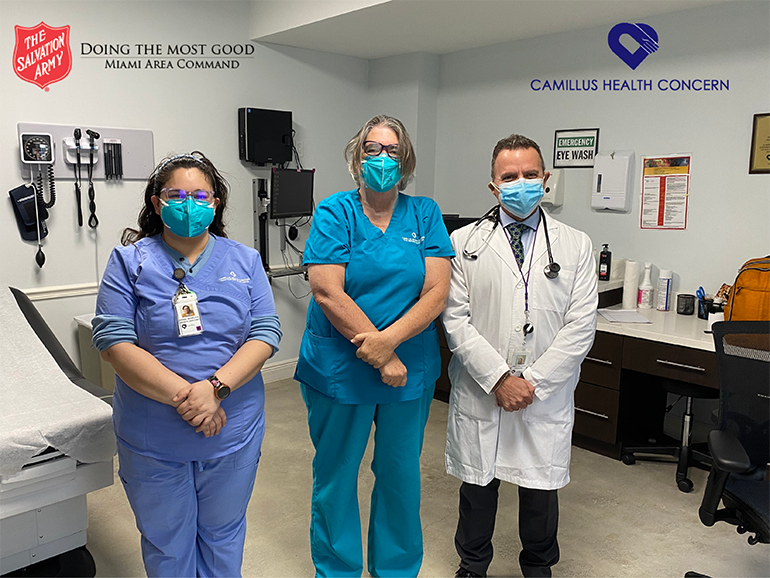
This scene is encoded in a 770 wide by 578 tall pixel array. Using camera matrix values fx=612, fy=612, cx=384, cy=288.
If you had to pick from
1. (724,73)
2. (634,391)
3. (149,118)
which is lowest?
(634,391)

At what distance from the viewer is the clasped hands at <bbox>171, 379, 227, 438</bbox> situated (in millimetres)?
1473

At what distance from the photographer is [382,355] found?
176 cm

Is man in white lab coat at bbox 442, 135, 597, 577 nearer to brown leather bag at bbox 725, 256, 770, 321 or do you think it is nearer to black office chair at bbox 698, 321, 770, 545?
black office chair at bbox 698, 321, 770, 545

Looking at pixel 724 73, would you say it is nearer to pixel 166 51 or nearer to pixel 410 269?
pixel 410 269

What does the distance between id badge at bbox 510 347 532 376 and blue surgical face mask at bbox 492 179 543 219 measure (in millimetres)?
427

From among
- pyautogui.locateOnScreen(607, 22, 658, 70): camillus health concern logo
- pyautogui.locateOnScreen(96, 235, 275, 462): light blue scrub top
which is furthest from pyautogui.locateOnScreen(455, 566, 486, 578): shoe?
pyautogui.locateOnScreen(607, 22, 658, 70): camillus health concern logo

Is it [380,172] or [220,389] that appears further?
[380,172]

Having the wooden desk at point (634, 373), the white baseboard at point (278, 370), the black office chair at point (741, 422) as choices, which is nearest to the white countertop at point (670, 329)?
the wooden desk at point (634, 373)

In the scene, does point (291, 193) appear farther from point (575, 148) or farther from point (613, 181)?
point (613, 181)

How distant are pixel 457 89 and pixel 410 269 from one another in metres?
2.78

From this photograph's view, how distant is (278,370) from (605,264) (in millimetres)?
2275

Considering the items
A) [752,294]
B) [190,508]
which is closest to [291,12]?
[752,294]

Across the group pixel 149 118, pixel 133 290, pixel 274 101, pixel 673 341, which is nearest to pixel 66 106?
pixel 149 118

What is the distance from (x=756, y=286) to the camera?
8.96ft
